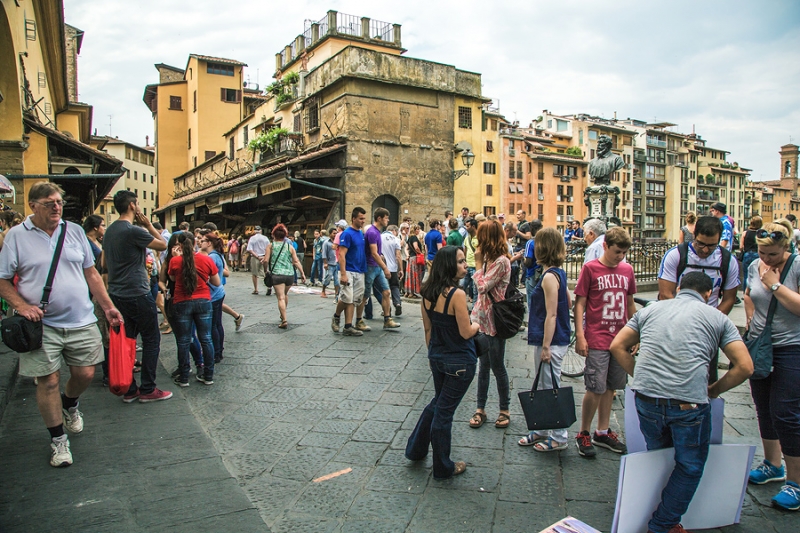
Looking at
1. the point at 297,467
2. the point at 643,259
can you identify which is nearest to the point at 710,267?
the point at 297,467

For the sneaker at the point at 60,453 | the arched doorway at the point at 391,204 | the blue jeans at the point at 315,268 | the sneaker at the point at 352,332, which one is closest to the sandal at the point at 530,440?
the sneaker at the point at 60,453

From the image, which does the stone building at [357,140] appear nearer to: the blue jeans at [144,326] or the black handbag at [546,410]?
the blue jeans at [144,326]

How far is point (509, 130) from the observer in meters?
53.2

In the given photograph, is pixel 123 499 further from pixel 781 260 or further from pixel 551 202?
pixel 551 202

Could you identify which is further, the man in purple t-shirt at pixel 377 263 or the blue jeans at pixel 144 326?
the man in purple t-shirt at pixel 377 263

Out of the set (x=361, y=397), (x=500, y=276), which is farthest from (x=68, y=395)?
(x=500, y=276)

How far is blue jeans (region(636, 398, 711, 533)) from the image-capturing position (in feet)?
8.71

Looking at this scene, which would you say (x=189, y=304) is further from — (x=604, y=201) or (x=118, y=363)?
(x=604, y=201)

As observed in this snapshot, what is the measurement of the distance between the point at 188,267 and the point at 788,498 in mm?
4899

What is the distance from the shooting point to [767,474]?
11.0ft

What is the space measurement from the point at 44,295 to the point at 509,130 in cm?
5304

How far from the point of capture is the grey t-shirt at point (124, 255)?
468 cm

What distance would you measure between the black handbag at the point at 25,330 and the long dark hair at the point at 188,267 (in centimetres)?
167

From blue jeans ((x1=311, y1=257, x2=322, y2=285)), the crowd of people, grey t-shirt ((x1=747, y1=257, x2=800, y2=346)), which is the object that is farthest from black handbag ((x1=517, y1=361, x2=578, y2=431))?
blue jeans ((x1=311, y1=257, x2=322, y2=285))
